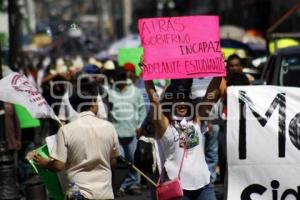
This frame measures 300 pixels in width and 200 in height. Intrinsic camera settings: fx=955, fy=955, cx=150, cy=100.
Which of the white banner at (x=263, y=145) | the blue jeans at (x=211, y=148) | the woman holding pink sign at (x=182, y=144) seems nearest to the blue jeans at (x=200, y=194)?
the woman holding pink sign at (x=182, y=144)

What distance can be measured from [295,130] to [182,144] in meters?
1.21

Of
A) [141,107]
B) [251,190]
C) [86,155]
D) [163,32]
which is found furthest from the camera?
[141,107]

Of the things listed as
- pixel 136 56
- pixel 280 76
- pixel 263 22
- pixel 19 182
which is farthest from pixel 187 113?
pixel 263 22

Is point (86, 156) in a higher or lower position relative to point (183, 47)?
lower

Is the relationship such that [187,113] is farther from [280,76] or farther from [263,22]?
[263,22]

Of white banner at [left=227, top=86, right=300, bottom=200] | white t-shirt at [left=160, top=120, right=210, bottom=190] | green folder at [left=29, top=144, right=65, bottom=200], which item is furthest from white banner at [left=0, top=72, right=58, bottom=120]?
white banner at [left=227, top=86, right=300, bottom=200]

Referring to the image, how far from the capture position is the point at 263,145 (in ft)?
25.5

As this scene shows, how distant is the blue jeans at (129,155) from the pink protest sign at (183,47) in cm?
448

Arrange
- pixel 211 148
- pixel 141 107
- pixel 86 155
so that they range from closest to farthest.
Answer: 1. pixel 86 155
2. pixel 211 148
3. pixel 141 107

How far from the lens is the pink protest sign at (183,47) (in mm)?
7270

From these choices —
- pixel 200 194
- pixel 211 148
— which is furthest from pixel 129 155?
pixel 200 194

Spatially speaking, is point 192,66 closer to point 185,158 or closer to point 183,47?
point 183,47

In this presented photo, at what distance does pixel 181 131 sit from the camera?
708 cm

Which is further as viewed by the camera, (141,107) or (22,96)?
(141,107)
